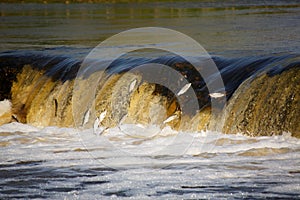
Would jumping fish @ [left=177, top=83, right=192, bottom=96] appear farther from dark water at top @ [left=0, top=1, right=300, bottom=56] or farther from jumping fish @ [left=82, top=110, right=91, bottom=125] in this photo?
dark water at top @ [left=0, top=1, right=300, bottom=56]

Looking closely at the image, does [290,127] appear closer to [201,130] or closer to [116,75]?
[201,130]

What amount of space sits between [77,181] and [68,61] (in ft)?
18.4

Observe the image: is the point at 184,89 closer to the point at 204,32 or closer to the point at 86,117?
the point at 86,117

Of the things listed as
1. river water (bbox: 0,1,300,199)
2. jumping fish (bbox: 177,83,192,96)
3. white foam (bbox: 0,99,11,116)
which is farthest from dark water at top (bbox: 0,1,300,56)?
river water (bbox: 0,1,300,199)

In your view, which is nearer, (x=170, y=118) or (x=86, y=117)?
(x=170, y=118)

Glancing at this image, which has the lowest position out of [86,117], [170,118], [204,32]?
[86,117]

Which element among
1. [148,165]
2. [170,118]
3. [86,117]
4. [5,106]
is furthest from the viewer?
[5,106]

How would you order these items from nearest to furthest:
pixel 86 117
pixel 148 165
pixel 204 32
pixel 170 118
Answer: pixel 148 165 < pixel 170 118 < pixel 86 117 < pixel 204 32

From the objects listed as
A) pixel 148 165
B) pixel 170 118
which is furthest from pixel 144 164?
pixel 170 118

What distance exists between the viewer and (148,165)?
29.3 feet

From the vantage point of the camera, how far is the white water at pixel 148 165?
7785 mm

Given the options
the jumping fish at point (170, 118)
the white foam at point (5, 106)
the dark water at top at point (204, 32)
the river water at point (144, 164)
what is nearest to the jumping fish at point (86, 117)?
the river water at point (144, 164)

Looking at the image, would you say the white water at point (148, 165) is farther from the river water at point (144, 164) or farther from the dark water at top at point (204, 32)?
the dark water at top at point (204, 32)

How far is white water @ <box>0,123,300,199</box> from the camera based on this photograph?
7.79 meters
